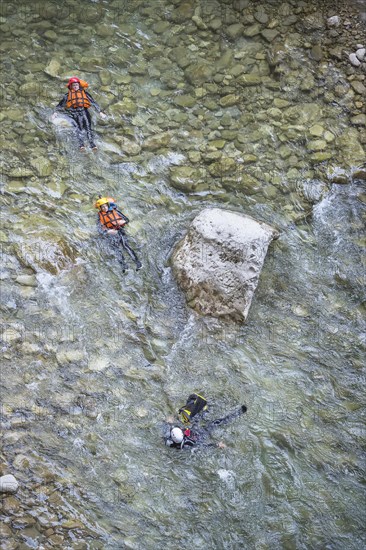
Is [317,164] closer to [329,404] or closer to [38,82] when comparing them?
[329,404]

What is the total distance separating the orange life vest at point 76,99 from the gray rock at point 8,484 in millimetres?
6572

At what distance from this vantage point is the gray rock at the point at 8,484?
6.75 metres

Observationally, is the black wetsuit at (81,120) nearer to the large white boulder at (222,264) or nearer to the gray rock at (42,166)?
the gray rock at (42,166)

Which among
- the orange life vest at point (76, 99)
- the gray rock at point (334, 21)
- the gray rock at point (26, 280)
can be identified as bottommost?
the gray rock at point (26, 280)

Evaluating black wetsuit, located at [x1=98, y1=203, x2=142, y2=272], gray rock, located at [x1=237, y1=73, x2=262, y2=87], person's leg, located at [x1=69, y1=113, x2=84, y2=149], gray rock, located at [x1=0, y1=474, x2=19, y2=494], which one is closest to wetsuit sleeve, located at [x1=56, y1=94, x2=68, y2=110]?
person's leg, located at [x1=69, y1=113, x2=84, y2=149]

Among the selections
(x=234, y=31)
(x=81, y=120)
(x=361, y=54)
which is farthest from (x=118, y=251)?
(x=361, y=54)

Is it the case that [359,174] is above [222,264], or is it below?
above

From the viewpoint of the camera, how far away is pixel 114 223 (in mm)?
9344

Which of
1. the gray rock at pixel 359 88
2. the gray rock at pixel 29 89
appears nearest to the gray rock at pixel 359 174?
the gray rock at pixel 359 88

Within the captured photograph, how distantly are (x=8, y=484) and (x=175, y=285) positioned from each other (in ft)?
13.2

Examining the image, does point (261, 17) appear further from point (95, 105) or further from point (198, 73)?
point (95, 105)

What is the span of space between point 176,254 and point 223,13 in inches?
234

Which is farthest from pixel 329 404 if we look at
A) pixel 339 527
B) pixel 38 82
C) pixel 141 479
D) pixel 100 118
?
pixel 38 82

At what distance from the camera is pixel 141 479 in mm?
7520
